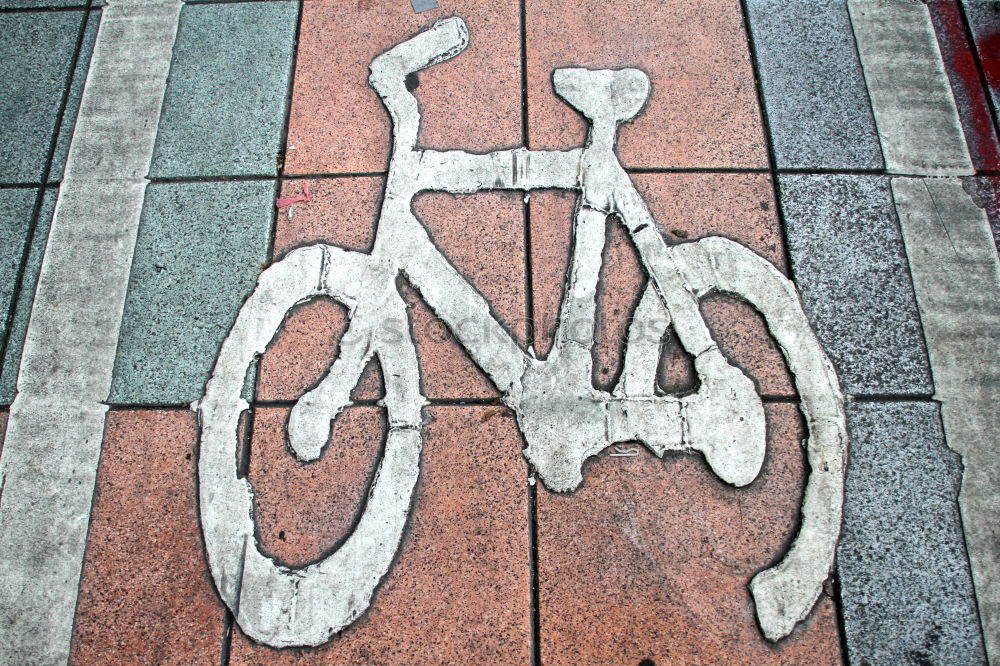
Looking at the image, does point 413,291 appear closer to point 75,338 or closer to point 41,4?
point 75,338

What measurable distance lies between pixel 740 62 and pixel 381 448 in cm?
240

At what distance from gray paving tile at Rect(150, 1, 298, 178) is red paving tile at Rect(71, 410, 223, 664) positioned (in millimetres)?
1165

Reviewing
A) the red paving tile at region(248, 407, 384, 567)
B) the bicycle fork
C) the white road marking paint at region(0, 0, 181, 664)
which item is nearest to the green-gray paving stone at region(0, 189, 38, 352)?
the white road marking paint at region(0, 0, 181, 664)

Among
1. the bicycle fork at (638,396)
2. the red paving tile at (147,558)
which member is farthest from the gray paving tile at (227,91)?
the bicycle fork at (638,396)

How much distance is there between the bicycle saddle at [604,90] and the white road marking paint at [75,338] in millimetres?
1908

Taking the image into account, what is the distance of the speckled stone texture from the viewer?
7.22 ft

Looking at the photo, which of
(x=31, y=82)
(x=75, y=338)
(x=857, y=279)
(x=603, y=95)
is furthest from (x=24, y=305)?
(x=857, y=279)

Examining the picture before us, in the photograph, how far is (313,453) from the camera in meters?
2.43

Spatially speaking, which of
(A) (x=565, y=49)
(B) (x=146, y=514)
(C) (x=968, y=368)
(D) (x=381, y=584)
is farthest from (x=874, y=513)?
(B) (x=146, y=514)

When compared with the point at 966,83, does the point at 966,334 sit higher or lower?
lower

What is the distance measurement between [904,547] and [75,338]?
3236 mm

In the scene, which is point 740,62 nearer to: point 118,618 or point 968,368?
point 968,368

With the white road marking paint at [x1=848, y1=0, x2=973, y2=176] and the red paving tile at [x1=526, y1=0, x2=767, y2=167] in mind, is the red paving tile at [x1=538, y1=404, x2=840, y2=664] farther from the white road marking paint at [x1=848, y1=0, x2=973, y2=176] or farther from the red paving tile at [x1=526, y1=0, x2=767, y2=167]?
the white road marking paint at [x1=848, y1=0, x2=973, y2=176]

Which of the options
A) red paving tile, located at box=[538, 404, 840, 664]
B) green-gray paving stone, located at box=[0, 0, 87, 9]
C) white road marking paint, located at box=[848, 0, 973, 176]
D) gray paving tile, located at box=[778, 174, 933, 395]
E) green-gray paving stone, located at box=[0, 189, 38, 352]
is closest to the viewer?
red paving tile, located at box=[538, 404, 840, 664]
